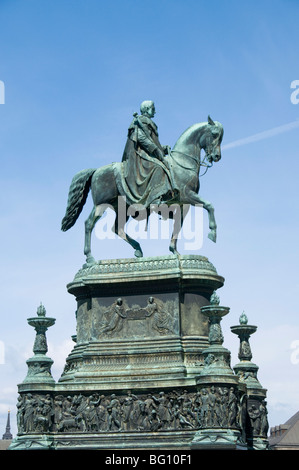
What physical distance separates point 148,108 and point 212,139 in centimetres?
226

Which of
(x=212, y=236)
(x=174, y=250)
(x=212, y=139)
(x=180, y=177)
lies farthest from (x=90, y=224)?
(x=212, y=139)

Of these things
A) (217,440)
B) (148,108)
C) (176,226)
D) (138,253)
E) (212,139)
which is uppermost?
(148,108)

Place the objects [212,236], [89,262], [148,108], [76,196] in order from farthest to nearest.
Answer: [76,196] → [148,108] → [89,262] → [212,236]

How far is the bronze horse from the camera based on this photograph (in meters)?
29.4

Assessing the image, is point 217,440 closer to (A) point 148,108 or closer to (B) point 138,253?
(B) point 138,253

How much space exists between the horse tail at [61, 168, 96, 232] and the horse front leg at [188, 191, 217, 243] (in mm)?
3420

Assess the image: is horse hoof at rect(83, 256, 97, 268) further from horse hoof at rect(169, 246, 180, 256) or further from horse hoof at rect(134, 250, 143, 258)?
horse hoof at rect(169, 246, 180, 256)

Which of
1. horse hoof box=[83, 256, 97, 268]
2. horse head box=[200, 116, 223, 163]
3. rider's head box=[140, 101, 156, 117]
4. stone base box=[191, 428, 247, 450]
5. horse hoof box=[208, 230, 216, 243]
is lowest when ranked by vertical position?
stone base box=[191, 428, 247, 450]

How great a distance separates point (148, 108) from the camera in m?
30.2

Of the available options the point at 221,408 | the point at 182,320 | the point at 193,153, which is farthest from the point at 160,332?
the point at 193,153

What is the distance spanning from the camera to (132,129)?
2997 cm

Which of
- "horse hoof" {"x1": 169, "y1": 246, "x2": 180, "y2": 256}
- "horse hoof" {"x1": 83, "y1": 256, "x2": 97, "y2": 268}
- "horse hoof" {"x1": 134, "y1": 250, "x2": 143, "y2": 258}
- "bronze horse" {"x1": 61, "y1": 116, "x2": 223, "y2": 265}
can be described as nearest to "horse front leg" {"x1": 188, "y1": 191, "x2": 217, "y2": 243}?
"bronze horse" {"x1": 61, "y1": 116, "x2": 223, "y2": 265}

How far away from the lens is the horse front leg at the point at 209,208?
28775 millimetres
